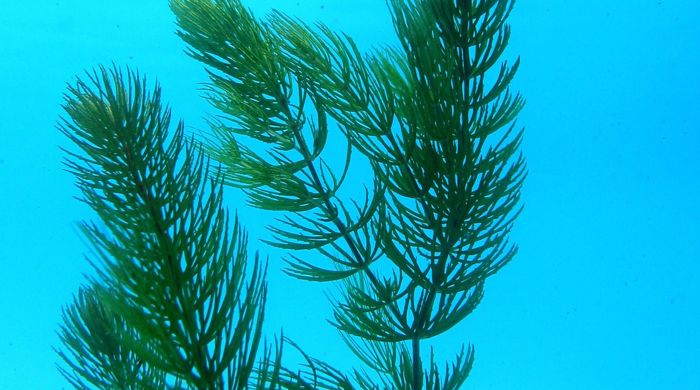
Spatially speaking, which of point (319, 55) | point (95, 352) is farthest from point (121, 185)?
point (319, 55)

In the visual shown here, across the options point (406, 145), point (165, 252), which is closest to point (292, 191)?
point (406, 145)

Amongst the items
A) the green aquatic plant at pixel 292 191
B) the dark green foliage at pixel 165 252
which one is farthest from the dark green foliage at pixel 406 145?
the dark green foliage at pixel 165 252

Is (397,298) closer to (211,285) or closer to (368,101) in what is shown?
(368,101)

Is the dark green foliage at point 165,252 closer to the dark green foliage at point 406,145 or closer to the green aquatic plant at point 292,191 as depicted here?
the green aquatic plant at point 292,191

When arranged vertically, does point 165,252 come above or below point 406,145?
below

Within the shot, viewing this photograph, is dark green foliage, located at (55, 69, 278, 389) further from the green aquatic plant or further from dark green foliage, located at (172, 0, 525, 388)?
dark green foliage, located at (172, 0, 525, 388)

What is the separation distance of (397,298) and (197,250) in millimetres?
808

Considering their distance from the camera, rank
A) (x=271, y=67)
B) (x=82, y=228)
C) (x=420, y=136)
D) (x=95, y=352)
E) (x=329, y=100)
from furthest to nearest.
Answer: (x=271, y=67) → (x=329, y=100) → (x=420, y=136) → (x=95, y=352) → (x=82, y=228)

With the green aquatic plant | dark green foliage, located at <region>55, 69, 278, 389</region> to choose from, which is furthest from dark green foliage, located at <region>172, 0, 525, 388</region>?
dark green foliage, located at <region>55, 69, 278, 389</region>

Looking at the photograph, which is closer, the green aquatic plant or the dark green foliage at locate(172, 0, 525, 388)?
the green aquatic plant

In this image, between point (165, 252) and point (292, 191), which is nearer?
point (165, 252)

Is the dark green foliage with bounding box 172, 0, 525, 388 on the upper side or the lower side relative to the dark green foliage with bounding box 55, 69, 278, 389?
upper

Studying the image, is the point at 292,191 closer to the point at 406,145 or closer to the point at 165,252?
the point at 406,145

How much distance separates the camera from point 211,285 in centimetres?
70
